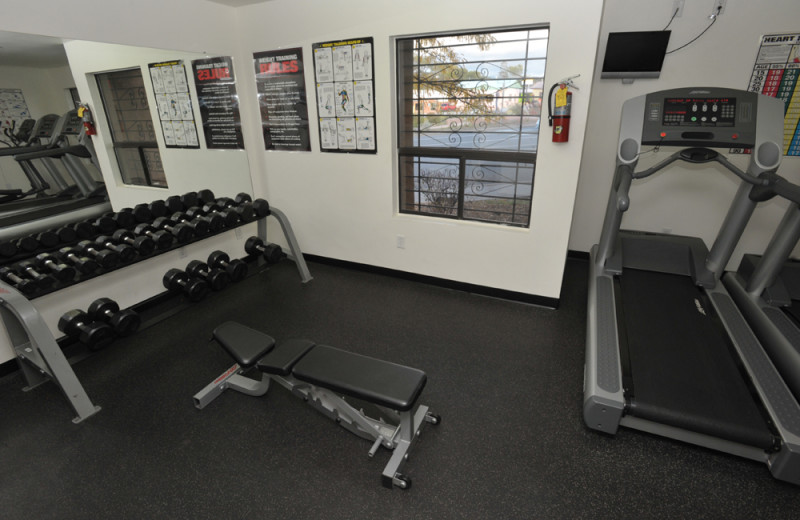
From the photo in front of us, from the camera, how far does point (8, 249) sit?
2.00m

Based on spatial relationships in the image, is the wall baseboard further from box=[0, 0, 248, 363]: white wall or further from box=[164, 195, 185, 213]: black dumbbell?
box=[164, 195, 185, 213]: black dumbbell

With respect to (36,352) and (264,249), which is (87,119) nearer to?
(264,249)

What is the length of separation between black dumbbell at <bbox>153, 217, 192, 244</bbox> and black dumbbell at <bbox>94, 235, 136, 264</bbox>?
0.28m

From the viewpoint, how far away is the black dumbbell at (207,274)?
105 inches

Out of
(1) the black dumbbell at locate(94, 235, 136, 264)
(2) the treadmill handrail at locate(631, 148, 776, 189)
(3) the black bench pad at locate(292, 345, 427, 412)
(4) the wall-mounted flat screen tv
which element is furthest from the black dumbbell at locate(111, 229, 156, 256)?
(4) the wall-mounted flat screen tv

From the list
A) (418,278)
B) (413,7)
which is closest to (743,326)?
(418,278)

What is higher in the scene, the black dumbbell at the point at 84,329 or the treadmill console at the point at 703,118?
the treadmill console at the point at 703,118

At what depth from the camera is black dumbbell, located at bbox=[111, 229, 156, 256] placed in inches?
89.2

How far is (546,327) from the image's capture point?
8.27 feet

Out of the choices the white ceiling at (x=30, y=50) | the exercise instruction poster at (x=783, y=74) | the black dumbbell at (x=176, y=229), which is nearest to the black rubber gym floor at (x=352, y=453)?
the black dumbbell at (x=176, y=229)

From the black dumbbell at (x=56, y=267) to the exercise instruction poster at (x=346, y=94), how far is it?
73.1 inches

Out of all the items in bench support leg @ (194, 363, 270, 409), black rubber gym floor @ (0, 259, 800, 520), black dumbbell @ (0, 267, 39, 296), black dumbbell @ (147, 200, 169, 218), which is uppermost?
black dumbbell @ (147, 200, 169, 218)

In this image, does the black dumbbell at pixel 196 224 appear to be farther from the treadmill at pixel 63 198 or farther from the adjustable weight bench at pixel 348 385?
the adjustable weight bench at pixel 348 385

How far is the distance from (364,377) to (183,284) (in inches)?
69.3
